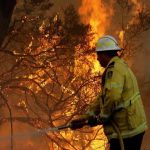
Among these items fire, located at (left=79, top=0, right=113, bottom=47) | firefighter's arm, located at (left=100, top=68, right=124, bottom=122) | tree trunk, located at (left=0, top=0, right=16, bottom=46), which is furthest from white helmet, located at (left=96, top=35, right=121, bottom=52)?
fire, located at (left=79, top=0, right=113, bottom=47)

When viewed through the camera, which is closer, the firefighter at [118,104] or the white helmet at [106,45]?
the firefighter at [118,104]

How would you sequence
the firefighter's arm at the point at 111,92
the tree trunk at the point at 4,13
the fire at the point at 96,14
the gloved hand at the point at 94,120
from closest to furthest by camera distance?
the firefighter's arm at the point at 111,92
the gloved hand at the point at 94,120
the tree trunk at the point at 4,13
the fire at the point at 96,14

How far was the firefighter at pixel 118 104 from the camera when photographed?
474 centimetres

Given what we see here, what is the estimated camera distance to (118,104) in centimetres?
479

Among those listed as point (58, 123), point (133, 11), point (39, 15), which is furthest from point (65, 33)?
point (133, 11)

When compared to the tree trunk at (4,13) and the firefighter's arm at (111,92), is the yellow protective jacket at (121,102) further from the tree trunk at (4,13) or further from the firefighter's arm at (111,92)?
the tree trunk at (4,13)

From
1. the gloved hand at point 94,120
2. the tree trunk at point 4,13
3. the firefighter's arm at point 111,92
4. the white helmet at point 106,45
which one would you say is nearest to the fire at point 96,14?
the tree trunk at point 4,13

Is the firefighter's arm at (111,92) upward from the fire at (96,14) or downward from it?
downward

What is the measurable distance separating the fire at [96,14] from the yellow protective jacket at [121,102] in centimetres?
967

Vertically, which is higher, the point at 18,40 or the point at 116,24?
the point at 116,24

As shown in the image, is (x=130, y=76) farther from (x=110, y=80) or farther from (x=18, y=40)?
(x=18, y=40)

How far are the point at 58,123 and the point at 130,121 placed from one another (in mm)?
8361

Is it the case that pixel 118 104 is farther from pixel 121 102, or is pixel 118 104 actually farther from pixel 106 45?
pixel 106 45

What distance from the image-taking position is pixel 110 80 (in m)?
4.72
